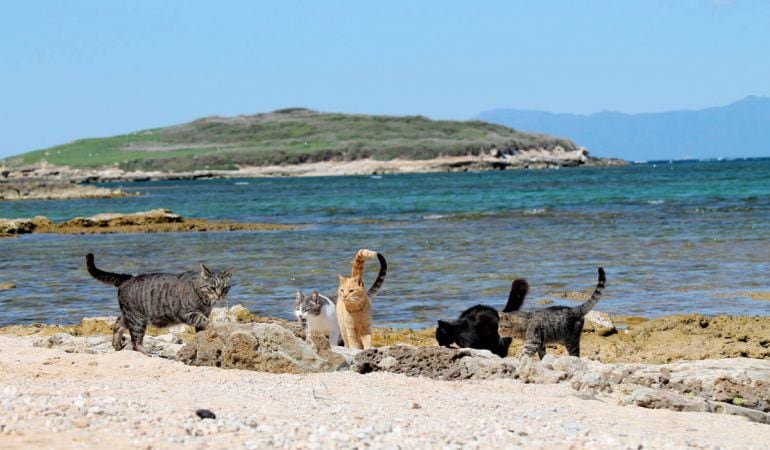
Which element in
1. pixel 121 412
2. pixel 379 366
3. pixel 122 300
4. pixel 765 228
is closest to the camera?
pixel 121 412

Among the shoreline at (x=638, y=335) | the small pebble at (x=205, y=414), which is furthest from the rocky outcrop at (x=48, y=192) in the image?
the small pebble at (x=205, y=414)

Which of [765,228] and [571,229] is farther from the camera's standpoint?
[571,229]

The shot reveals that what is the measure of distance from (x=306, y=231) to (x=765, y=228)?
43.0 feet

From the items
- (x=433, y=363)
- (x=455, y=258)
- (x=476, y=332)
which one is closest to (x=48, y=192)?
(x=455, y=258)

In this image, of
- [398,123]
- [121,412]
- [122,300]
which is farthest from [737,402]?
[398,123]

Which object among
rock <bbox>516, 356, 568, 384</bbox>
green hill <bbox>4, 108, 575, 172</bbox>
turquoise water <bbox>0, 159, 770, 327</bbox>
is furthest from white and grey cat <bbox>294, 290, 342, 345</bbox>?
green hill <bbox>4, 108, 575, 172</bbox>

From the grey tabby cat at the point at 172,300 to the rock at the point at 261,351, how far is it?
848 mm

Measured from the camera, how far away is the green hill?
6176 inches

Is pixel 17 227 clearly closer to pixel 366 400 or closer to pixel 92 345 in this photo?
pixel 92 345

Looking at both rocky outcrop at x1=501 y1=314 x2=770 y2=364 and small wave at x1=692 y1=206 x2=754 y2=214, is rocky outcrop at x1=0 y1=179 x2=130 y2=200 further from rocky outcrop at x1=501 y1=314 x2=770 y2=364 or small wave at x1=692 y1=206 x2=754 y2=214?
rocky outcrop at x1=501 y1=314 x2=770 y2=364

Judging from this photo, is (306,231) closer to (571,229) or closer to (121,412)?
(571,229)

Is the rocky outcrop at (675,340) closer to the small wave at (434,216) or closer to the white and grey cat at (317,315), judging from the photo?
the white and grey cat at (317,315)

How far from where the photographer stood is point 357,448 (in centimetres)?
625

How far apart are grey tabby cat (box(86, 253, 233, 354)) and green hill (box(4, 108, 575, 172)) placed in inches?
5654
